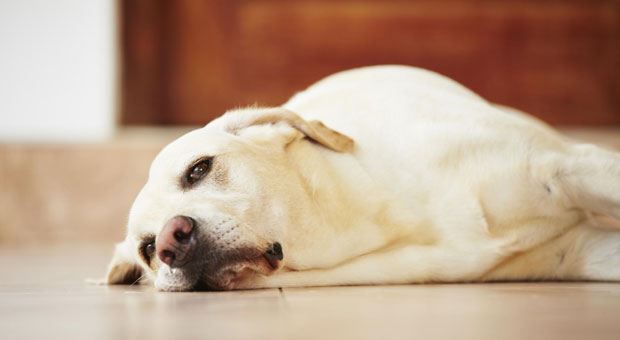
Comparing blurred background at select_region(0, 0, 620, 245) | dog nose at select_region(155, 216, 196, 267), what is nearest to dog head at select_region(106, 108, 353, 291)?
dog nose at select_region(155, 216, 196, 267)

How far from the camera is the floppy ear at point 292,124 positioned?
2395mm

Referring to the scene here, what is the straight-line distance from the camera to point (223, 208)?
2.06m

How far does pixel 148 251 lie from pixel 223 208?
1.15ft

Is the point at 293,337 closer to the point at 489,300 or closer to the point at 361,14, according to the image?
the point at 489,300

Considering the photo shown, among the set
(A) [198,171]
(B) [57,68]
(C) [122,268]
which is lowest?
(C) [122,268]

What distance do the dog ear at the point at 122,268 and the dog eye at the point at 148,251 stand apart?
0.59ft

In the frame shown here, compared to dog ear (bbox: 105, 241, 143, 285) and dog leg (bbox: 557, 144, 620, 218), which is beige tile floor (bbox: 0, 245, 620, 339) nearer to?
dog ear (bbox: 105, 241, 143, 285)

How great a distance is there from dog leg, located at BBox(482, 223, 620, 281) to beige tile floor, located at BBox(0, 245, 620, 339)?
0.13m

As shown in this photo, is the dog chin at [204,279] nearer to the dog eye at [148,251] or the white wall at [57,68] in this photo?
the dog eye at [148,251]

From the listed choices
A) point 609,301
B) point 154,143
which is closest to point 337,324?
point 609,301

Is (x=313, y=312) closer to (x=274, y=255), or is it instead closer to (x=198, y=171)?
(x=274, y=255)

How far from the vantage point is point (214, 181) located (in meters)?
2.16

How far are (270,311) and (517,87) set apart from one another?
166 inches

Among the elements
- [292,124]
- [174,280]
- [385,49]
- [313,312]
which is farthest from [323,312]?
[385,49]
